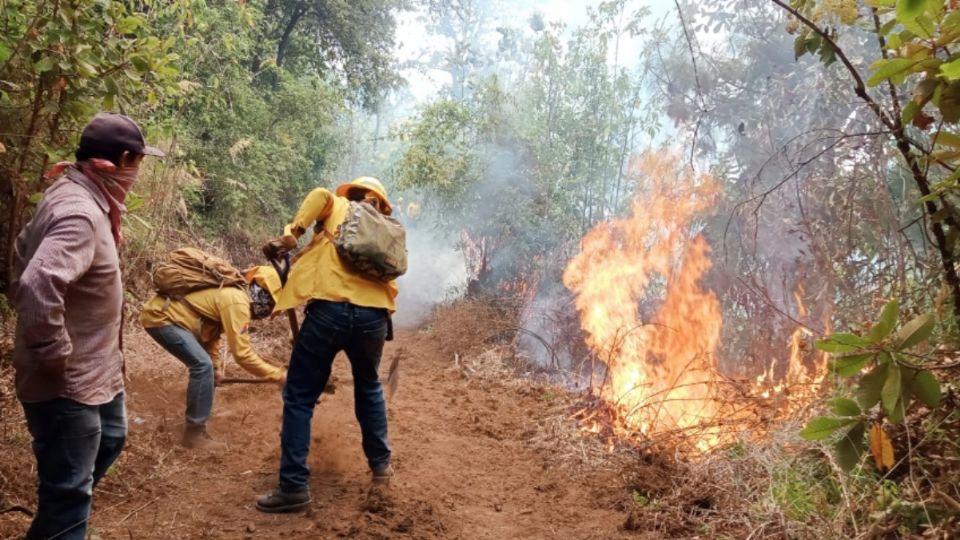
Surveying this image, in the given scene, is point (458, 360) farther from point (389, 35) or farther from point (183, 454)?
point (389, 35)

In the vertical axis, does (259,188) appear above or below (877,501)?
above

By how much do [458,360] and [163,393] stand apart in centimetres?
463

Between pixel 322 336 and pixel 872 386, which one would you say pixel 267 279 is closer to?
pixel 322 336

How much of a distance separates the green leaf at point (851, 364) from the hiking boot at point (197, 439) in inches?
172

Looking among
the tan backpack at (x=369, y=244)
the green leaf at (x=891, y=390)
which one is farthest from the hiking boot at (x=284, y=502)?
the green leaf at (x=891, y=390)

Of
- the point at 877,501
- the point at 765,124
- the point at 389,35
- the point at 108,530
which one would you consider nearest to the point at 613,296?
the point at 765,124

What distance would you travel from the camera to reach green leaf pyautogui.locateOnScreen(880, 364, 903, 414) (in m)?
1.93

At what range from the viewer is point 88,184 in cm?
256

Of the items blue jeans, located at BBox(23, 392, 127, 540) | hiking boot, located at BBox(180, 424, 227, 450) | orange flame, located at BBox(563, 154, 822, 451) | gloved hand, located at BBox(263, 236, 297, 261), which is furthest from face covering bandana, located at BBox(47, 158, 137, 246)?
orange flame, located at BBox(563, 154, 822, 451)

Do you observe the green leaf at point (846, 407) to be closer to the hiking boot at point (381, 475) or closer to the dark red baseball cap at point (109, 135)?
the hiking boot at point (381, 475)

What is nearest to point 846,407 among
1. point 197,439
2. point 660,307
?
point 197,439

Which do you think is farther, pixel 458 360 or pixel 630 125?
pixel 630 125

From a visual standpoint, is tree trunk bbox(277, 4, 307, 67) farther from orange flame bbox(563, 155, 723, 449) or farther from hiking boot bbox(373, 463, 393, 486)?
hiking boot bbox(373, 463, 393, 486)

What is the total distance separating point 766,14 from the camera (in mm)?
9867
